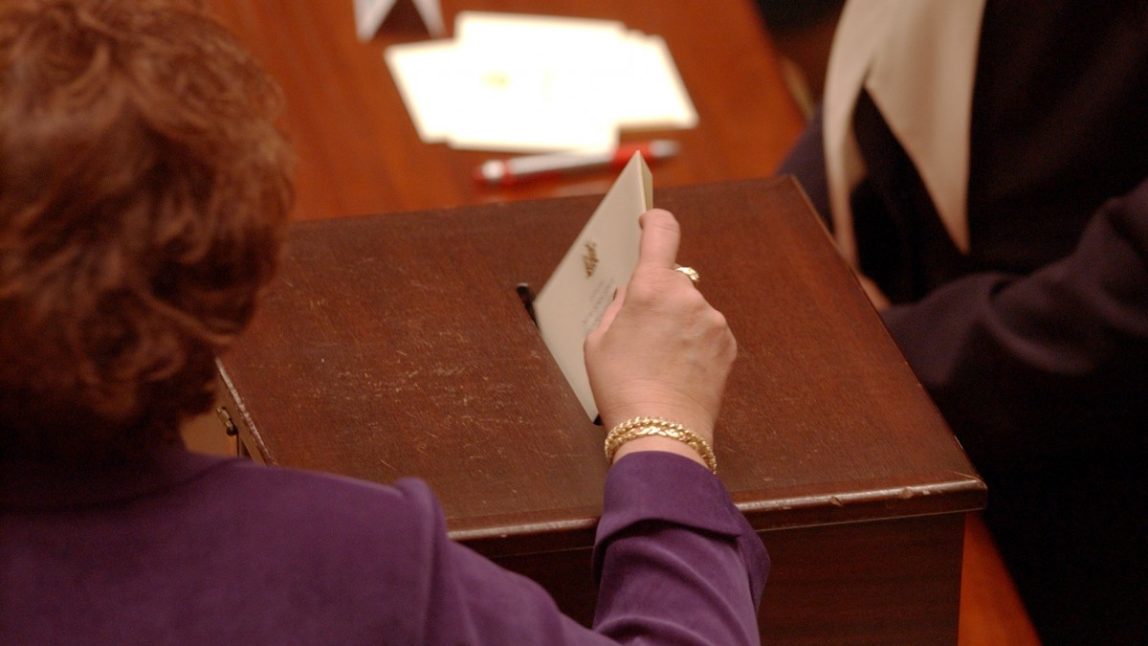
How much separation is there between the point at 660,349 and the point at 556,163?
29.1 inches

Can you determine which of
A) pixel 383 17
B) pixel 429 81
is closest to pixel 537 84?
pixel 429 81

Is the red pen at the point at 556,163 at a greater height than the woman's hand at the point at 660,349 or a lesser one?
lesser

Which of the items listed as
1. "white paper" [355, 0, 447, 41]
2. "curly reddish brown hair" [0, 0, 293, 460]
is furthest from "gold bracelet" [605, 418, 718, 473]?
"white paper" [355, 0, 447, 41]

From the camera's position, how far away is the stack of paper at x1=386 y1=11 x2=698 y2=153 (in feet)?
5.40

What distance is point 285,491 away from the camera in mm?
678

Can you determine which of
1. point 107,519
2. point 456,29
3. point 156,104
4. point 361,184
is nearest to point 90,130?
point 156,104

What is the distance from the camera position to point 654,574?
81cm

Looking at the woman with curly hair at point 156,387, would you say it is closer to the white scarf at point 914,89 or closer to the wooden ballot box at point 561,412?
the wooden ballot box at point 561,412

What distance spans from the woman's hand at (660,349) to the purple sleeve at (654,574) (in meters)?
0.05

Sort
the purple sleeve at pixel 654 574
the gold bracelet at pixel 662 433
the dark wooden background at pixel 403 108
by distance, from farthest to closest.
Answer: the dark wooden background at pixel 403 108 < the gold bracelet at pixel 662 433 < the purple sleeve at pixel 654 574

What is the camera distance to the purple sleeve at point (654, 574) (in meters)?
0.72

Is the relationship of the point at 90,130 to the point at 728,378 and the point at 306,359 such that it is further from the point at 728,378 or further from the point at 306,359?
the point at 728,378

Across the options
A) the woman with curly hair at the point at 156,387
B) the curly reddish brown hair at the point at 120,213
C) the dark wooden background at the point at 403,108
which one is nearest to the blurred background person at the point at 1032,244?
the dark wooden background at the point at 403,108

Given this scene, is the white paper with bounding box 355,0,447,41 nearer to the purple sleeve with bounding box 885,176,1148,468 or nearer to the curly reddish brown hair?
the purple sleeve with bounding box 885,176,1148,468
